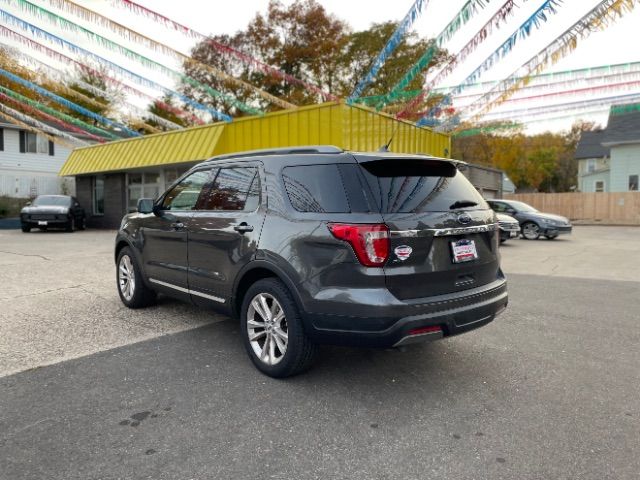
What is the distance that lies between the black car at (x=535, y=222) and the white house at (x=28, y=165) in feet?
81.2

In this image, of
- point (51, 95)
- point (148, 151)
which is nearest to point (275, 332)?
point (51, 95)

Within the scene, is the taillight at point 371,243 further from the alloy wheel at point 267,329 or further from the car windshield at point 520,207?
the car windshield at point 520,207

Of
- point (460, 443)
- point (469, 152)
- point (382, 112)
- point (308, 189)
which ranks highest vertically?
point (469, 152)

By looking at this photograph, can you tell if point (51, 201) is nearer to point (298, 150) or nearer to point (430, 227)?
point (298, 150)

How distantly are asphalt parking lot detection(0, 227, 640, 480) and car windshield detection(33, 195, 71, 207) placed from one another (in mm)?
16119

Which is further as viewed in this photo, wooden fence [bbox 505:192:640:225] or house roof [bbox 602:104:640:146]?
house roof [bbox 602:104:640:146]

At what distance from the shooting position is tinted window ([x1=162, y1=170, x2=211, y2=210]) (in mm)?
4766

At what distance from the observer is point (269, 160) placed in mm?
4004

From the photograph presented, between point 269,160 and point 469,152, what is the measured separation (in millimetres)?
48488

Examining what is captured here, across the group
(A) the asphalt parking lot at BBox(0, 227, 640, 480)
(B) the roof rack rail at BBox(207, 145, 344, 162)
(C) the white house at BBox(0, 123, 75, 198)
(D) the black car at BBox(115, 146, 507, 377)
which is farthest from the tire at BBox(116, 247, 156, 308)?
(C) the white house at BBox(0, 123, 75, 198)

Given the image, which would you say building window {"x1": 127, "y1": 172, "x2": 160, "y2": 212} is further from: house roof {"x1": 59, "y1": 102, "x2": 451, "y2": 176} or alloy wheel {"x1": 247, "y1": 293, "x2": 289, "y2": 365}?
alloy wheel {"x1": 247, "y1": 293, "x2": 289, "y2": 365}

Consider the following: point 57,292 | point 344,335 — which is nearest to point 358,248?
point 344,335

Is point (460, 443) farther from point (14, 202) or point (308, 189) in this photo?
point (14, 202)

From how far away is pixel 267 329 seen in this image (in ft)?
12.3
